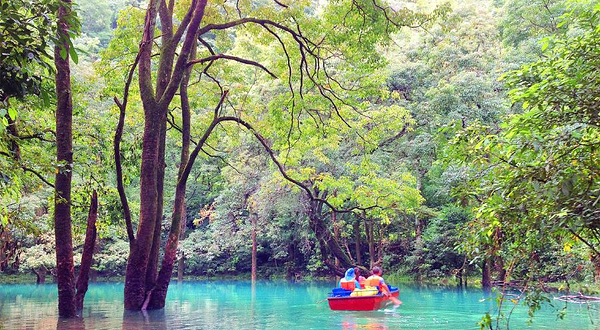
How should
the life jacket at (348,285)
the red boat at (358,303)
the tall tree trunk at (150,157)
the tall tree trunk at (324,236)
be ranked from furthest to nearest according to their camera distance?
1. the tall tree trunk at (324,236)
2. the life jacket at (348,285)
3. the red boat at (358,303)
4. the tall tree trunk at (150,157)

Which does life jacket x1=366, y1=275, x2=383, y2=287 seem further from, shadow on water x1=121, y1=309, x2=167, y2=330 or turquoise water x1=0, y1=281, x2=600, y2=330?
shadow on water x1=121, y1=309, x2=167, y2=330

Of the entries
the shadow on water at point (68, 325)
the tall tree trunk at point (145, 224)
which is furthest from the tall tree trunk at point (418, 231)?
the shadow on water at point (68, 325)

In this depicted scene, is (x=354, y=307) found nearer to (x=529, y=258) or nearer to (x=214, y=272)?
(x=529, y=258)

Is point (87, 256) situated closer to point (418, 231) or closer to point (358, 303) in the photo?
point (358, 303)

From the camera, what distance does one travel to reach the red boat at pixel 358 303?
13.3 m

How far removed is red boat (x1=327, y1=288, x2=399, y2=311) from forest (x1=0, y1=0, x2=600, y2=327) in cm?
221

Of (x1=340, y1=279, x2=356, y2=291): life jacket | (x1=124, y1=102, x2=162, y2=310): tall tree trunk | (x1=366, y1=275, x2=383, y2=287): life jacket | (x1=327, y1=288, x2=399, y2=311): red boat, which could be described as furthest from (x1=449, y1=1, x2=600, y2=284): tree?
(x1=340, y1=279, x2=356, y2=291): life jacket

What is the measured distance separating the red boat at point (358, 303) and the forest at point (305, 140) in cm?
221

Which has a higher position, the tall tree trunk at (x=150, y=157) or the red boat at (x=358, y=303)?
the tall tree trunk at (x=150, y=157)

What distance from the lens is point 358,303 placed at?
1333cm

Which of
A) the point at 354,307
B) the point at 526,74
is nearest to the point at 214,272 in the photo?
the point at 354,307

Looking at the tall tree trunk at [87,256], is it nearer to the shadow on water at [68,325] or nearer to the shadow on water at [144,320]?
the shadow on water at [68,325]

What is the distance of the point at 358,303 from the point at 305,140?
171 inches

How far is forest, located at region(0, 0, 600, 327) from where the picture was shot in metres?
4.48
